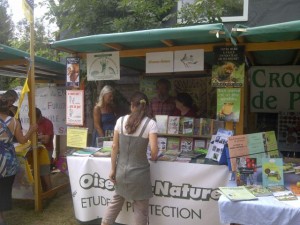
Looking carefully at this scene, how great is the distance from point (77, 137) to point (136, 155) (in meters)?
1.47

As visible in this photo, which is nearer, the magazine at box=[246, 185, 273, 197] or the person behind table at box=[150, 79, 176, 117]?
the magazine at box=[246, 185, 273, 197]

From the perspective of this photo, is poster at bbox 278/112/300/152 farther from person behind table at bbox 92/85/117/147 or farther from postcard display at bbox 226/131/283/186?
person behind table at bbox 92/85/117/147

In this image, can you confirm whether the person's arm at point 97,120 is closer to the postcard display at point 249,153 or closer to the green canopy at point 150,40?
the green canopy at point 150,40

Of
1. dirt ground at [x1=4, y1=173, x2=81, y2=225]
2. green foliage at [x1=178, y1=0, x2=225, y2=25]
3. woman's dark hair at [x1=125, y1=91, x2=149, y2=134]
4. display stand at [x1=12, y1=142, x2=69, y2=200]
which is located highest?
green foliage at [x1=178, y1=0, x2=225, y2=25]

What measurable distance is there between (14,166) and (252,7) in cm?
534

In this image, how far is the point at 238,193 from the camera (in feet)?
9.72

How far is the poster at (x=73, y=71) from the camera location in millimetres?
4605

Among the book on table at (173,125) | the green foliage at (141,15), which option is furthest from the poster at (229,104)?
the green foliage at (141,15)

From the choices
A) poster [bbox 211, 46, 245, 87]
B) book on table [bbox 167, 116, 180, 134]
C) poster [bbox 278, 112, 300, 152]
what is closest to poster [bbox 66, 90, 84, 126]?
book on table [bbox 167, 116, 180, 134]

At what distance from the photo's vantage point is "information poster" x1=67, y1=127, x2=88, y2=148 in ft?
14.8

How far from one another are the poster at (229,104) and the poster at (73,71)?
1.94 meters

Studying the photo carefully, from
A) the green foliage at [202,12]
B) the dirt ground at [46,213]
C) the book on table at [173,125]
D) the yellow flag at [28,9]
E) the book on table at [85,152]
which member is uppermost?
the green foliage at [202,12]

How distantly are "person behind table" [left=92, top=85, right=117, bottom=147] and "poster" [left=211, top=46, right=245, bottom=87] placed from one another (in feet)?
5.46

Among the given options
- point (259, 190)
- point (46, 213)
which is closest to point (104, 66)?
point (46, 213)
